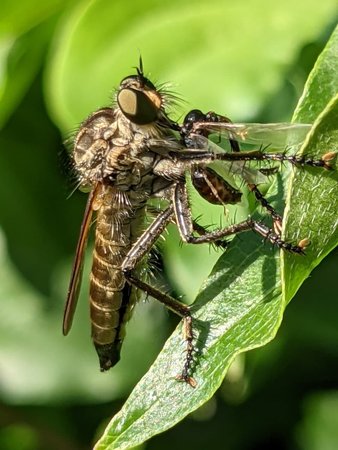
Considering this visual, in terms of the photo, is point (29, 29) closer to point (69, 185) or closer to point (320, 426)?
point (69, 185)

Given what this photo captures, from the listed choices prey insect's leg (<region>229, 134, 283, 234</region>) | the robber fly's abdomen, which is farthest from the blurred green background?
prey insect's leg (<region>229, 134, 283, 234</region>)

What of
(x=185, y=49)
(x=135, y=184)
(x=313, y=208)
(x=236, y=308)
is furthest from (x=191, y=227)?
(x=185, y=49)

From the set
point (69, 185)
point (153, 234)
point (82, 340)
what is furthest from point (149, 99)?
point (82, 340)

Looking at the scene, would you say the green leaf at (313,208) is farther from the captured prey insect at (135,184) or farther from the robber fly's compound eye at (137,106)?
the robber fly's compound eye at (137,106)

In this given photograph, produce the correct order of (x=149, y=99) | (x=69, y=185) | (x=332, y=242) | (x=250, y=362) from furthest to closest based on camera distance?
(x=69, y=185) < (x=250, y=362) < (x=149, y=99) < (x=332, y=242)

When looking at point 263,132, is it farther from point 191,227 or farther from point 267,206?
point 191,227

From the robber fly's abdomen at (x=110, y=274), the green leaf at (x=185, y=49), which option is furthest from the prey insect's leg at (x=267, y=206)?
the green leaf at (x=185, y=49)
